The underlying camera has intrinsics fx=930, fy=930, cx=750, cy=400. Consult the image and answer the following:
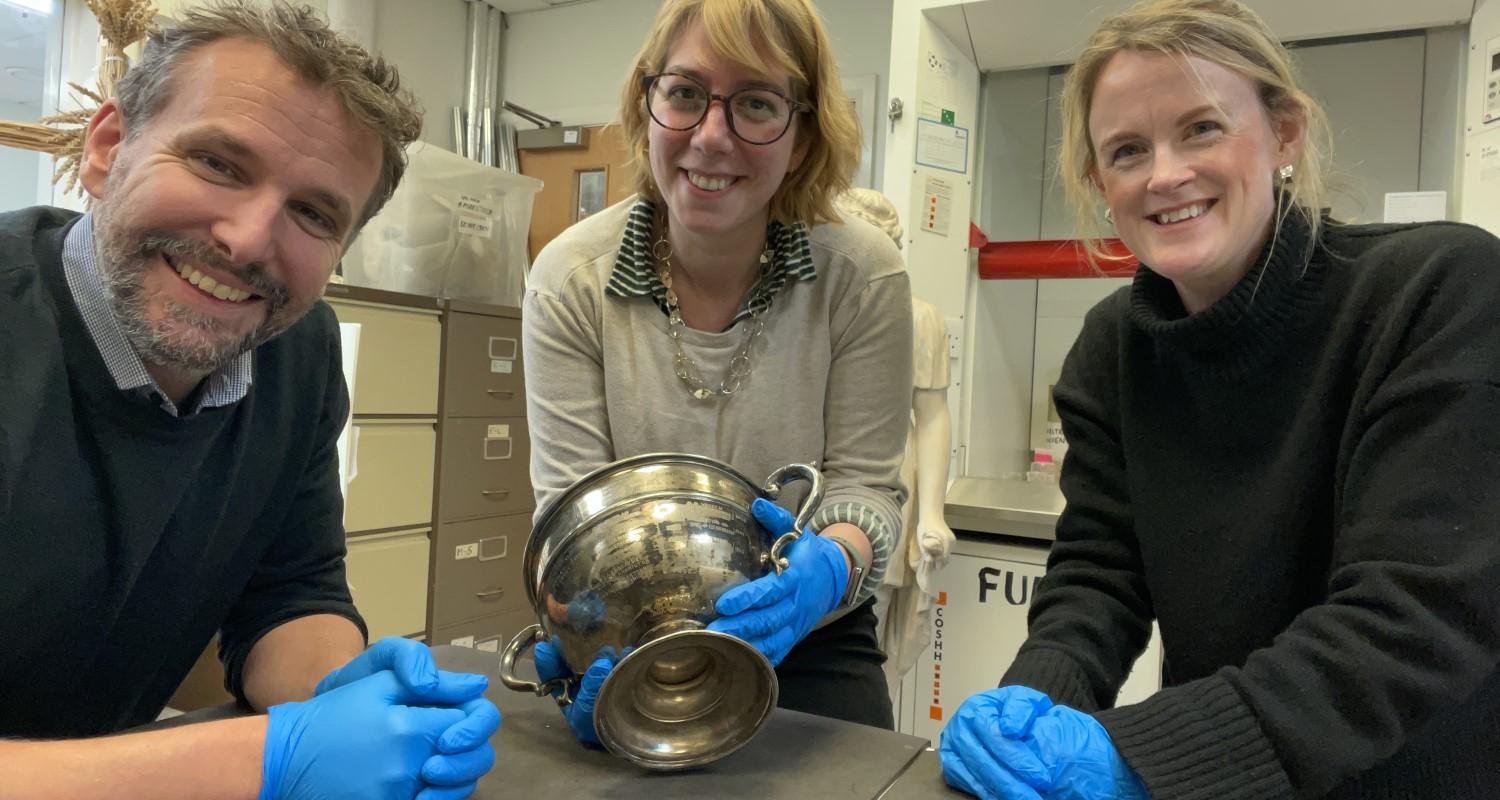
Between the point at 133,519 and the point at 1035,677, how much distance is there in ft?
3.17

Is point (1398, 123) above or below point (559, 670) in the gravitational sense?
above

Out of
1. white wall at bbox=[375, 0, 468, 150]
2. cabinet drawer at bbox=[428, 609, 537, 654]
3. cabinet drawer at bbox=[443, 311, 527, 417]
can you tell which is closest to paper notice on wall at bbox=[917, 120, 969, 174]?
cabinet drawer at bbox=[443, 311, 527, 417]

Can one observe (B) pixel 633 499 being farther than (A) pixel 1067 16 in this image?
No

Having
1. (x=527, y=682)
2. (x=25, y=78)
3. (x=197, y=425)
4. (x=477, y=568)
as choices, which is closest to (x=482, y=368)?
(x=477, y=568)

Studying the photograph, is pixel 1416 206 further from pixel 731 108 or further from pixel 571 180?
pixel 571 180

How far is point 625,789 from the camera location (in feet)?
2.79

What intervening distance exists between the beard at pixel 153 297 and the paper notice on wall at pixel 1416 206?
2.81m

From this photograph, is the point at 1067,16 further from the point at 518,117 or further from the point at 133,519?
the point at 518,117

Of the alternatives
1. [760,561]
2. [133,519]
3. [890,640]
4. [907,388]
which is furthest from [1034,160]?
[133,519]

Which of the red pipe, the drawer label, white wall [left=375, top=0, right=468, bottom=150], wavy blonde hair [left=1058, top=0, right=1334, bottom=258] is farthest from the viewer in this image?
white wall [left=375, top=0, right=468, bottom=150]

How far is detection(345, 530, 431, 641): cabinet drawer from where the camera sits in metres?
2.91

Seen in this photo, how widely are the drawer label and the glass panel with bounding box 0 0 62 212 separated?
1311 mm

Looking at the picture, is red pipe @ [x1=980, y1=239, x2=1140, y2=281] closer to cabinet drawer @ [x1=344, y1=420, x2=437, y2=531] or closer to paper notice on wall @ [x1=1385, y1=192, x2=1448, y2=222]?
paper notice on wall @ [x1=1385, y1=192, x2=1448, y2=222]

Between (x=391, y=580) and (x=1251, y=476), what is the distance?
8.78ft
